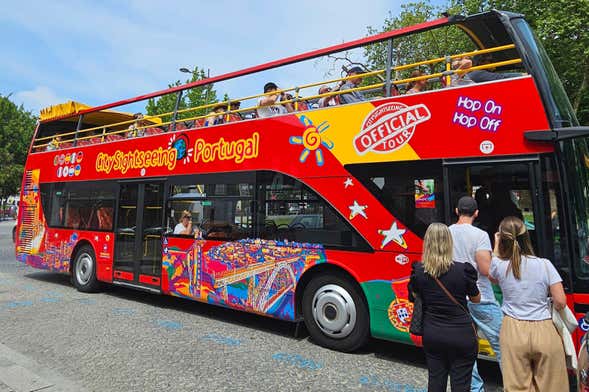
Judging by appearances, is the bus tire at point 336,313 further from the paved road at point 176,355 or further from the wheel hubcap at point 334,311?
the paved road at point 176,355

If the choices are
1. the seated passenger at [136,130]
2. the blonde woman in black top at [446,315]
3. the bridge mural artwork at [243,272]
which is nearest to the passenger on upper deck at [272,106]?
the bridge mural artwork at [243,272]

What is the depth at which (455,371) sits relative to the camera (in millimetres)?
2760

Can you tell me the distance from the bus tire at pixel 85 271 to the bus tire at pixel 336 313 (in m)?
5.44

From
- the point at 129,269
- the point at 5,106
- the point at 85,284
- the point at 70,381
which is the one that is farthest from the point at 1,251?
the point at 5,106

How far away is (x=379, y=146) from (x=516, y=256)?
219 cm

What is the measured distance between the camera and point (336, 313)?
16.4 feet

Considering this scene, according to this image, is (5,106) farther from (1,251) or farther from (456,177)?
(456,177)

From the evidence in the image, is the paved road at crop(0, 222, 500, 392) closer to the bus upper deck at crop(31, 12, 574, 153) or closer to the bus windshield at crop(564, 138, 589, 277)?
the bus windshield at crop(564, 138, 589, 277)

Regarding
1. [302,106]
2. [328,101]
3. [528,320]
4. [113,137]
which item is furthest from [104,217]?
[528,320]

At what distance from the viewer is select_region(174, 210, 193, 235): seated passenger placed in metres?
6.75

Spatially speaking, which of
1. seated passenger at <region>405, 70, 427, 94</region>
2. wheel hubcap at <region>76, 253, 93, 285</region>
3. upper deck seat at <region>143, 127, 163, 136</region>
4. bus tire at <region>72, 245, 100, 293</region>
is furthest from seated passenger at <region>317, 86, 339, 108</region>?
wheel hubcap at <region>76, 253, 93, 285</region>

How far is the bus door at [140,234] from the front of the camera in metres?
7.32

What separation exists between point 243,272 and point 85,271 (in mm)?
4740

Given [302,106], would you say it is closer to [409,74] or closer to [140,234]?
[409,74]
